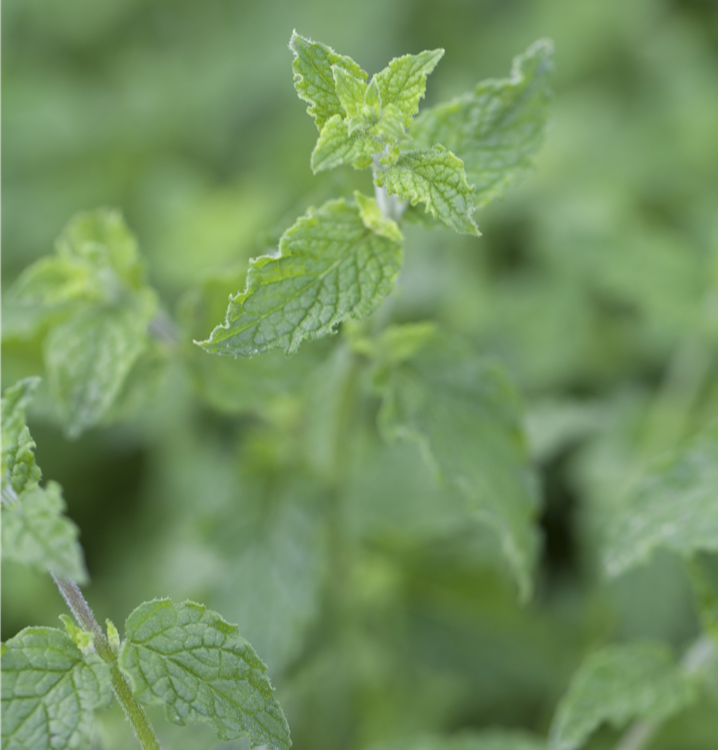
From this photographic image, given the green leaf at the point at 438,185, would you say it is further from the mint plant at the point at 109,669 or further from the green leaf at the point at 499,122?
the mint plant at the point at 109,669

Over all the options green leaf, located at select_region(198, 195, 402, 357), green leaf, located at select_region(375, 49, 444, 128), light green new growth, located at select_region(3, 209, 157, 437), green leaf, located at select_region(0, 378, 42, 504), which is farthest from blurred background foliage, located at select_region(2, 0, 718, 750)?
green leaf, located at select_region(0, 378, 42, 504)

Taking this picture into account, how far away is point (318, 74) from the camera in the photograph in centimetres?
120

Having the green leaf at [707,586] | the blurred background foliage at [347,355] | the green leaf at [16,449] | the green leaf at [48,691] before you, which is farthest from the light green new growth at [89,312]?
the green leaf at [707,586]

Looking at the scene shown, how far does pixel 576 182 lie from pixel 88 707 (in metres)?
2.70

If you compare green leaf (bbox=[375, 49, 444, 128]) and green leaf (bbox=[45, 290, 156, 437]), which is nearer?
green leaf (bbox=[375, 49, 444, 128])

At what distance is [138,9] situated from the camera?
3.97 metres

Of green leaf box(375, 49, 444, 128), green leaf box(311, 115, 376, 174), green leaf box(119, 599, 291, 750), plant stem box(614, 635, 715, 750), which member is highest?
green leaf box(375, 49, 444, 128)

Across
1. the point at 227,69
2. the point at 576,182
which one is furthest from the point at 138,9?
the point at 576,182

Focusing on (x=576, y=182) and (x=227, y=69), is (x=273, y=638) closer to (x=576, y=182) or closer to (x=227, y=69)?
(x=576, y=182)

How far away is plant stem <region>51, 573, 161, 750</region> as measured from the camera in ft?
3.64

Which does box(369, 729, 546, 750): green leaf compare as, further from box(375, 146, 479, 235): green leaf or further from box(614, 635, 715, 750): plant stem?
box(375, 146, 479, 235): green leaf

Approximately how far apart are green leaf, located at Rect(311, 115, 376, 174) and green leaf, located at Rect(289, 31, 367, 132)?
0.14ft

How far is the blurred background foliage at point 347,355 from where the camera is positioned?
1.84m

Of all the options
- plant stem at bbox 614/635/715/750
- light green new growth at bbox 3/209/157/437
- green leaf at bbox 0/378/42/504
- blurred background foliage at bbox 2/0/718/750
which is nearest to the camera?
green leaf at bbox 0/378/42/504
